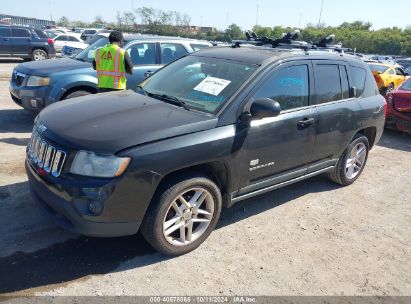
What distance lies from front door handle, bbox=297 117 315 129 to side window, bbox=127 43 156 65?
417 centimetres

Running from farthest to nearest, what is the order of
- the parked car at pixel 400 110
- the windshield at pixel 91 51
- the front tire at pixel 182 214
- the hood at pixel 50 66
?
the parked car at pixel 400 110 < the windshield at pixel 91 51 < the hood at pixel 50 66 < the front tire at pixel 182 214

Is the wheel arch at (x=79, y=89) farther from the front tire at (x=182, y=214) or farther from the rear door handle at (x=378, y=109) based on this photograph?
the rear door handle at (x=378, y=109)

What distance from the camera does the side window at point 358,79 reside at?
4.76 metres

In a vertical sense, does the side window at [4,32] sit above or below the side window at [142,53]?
below

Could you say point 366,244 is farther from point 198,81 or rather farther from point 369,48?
point 369,48

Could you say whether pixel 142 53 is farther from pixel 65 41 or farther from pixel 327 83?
pixel 65 41

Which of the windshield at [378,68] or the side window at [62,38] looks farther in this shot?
the side window at [62,38]

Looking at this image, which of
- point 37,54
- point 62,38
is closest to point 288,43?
point 37,54

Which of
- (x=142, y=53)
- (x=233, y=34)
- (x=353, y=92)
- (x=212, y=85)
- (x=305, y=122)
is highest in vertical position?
(x=212, y=85)

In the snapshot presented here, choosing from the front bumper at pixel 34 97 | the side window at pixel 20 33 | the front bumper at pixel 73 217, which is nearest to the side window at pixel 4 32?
the side window at pixel 20 33

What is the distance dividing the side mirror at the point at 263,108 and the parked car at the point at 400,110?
5.73 meters

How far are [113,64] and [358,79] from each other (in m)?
3.58

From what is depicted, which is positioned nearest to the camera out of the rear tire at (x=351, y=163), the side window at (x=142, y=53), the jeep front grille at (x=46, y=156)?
the jeep front grille at (x=46, y=156)

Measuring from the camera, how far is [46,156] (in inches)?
118
